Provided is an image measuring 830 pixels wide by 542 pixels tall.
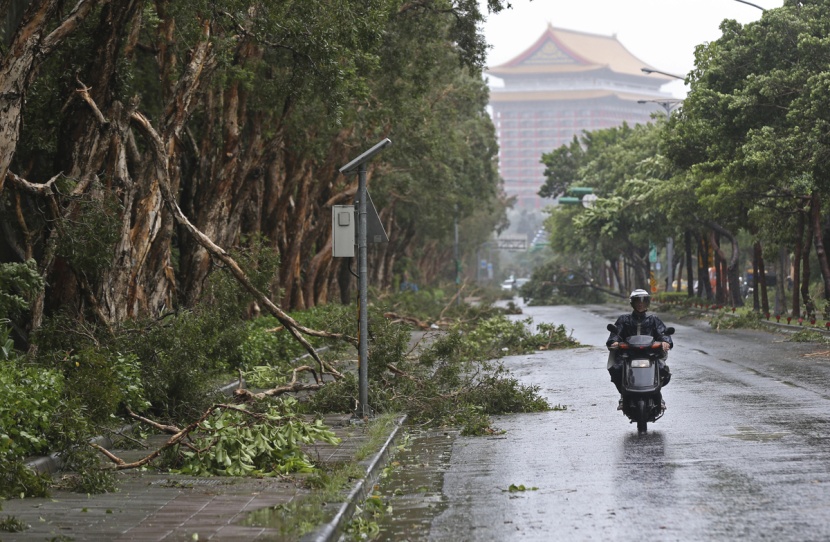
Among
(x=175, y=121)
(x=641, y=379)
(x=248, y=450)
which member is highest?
(x=175, y=121)

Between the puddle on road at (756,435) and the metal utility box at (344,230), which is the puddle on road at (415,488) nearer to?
the metal utility box at (344,230)

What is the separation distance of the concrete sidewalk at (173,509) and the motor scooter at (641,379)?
11.5 ft

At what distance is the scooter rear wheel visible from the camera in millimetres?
13148

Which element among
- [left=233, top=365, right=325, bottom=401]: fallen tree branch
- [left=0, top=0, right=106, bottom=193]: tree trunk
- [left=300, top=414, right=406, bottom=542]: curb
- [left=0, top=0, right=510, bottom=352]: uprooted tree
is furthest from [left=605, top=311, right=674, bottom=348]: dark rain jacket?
[left=0, top=0, right=106, bottom=193]: tree trunk

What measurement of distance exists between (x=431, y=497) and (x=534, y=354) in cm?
1959

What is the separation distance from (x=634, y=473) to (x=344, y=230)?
5579mm

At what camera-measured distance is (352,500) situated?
8906 millimetres

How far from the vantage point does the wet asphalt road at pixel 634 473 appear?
8.03 metres

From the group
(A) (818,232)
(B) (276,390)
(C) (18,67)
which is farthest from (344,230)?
(A) (818,232)

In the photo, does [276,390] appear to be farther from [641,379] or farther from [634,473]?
[634,473]

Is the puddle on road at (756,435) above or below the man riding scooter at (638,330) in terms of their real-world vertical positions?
below

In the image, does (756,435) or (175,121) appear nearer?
(756,435)

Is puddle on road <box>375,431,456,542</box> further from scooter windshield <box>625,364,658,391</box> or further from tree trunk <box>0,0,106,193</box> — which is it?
tree trunk <box>0,0,106,193</box>

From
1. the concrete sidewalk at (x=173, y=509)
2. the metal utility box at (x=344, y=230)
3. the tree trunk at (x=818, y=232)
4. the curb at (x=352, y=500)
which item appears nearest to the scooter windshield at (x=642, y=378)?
the curb at (x=352, y=500)
